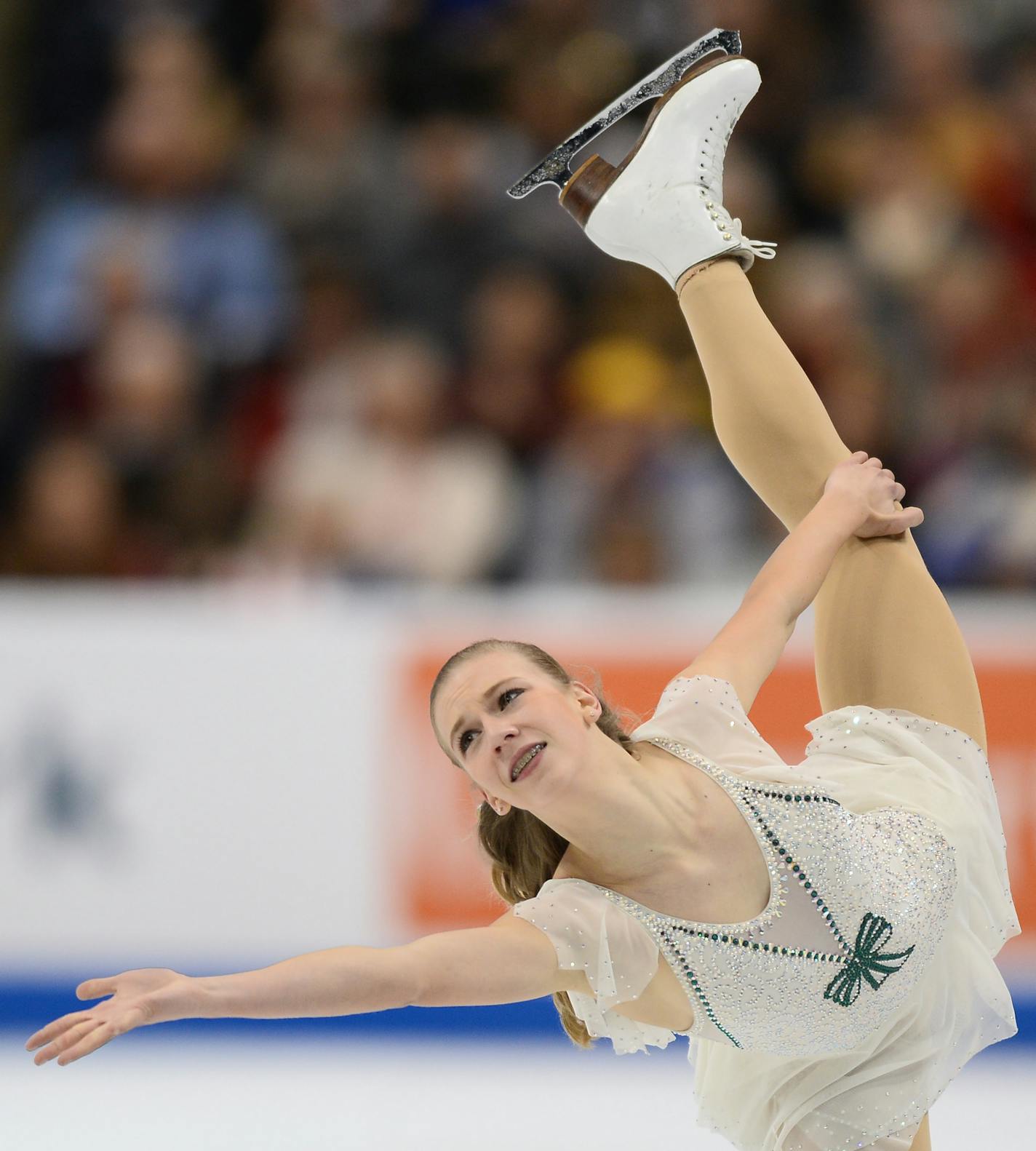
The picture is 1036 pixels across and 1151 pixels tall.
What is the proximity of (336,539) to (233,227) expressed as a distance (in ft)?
4.50

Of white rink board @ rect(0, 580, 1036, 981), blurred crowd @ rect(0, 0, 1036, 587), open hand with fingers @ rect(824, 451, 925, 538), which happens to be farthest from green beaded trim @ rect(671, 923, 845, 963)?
blurred crowd @ rect(0, 0, 1036, 587)

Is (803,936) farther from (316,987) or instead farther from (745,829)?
(316,987)

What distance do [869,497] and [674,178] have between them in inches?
25.7

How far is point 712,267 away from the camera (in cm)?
283

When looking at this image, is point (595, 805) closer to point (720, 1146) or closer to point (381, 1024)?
point (720, 1146)

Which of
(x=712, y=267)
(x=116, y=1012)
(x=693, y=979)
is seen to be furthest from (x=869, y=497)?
(x=116, y=1012)

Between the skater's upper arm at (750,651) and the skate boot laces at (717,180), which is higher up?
the skate boot laces at (717,180)

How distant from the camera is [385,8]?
613cm

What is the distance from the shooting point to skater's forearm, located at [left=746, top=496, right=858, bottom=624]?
250 centimetres

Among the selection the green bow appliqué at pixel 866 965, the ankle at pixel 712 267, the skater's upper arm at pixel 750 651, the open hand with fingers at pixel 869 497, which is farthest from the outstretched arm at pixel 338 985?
the ankle at pixel 712 267

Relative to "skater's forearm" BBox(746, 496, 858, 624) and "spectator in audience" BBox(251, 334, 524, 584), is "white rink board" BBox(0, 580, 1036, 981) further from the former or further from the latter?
"skater's forearm" BBox(746, 496, 858, 624)

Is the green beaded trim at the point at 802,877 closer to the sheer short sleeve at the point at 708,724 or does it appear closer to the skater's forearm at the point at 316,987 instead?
the sheer short sleeve at the point at 708,724

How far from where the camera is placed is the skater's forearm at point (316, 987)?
1.93 meters

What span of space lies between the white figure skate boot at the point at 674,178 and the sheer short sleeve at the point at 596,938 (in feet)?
3.73
